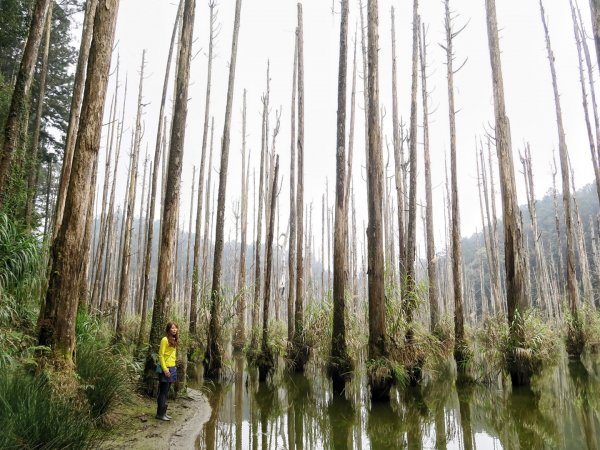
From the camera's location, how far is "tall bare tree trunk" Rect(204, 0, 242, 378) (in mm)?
8938

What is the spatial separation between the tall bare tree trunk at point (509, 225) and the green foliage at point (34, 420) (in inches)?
291

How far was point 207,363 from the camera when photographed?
914 cm

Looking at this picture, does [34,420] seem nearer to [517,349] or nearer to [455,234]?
[517,349]

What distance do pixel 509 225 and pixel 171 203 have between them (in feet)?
22.6

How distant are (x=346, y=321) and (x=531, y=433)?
12.4ft

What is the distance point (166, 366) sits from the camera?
6035 millimetres

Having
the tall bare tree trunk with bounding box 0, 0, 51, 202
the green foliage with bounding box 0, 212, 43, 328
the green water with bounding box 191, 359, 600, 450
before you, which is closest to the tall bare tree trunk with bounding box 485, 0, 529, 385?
the green water with bounding box 191, 359, 600, 450

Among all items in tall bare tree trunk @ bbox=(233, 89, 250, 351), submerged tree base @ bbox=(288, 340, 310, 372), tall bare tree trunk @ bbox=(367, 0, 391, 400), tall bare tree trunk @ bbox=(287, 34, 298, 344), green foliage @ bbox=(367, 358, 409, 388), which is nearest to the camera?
green foliage @ bbox=(367, 358, 409, 388)

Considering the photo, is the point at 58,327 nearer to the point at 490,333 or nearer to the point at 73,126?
the point at 73,126

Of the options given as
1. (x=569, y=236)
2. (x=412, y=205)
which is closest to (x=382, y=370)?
(x=412, y=205)

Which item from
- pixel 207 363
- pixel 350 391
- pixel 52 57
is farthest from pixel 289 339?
pixel 52 57

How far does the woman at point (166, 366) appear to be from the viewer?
5750 mm

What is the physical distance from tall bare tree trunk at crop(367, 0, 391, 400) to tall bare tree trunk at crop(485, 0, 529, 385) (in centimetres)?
281

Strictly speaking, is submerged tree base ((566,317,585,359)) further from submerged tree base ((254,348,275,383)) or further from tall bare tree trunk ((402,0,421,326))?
submerged tree base ((254,348,275,383))
